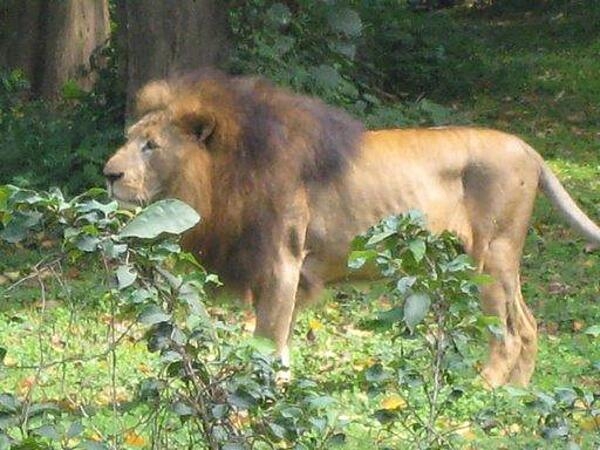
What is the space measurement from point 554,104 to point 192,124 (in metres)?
9.64

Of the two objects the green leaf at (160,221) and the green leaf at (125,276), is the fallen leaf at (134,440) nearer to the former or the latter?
the green leaf at (125,276)

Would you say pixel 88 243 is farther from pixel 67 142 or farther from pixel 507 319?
pixel 67 142

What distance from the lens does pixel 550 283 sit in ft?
30.7

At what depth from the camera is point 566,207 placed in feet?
24.4

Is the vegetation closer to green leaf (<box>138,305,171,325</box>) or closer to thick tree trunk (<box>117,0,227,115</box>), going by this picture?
green leaf (<box>138,305,171,325</box>)

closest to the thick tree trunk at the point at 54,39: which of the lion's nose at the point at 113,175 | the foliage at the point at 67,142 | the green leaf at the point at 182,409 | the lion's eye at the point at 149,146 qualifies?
→ the foliage at the point at 67,142

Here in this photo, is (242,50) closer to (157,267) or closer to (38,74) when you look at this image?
(38,74)

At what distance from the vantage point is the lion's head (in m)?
6.73

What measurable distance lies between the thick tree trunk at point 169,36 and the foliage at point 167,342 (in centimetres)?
709

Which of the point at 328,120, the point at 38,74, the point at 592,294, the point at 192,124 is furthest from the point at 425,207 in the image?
the point at 38,74

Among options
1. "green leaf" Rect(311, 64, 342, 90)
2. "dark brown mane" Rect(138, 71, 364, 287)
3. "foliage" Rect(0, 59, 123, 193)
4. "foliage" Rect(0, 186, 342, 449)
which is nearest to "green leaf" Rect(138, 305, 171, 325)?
"foliage" Rect(0, 186, 342, 449)

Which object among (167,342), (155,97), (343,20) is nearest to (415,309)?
(167,342)

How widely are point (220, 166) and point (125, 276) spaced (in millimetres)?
3387

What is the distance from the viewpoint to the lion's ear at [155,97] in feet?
22.6
